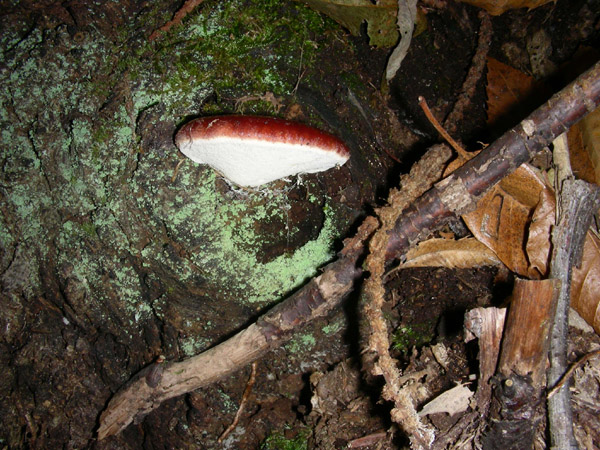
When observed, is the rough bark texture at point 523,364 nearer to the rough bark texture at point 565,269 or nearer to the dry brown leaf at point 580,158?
the rough bark texture at point 565,269

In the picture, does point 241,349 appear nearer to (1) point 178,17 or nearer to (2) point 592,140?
(1) point 178,17

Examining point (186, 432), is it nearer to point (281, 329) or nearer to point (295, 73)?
point (281, 329)

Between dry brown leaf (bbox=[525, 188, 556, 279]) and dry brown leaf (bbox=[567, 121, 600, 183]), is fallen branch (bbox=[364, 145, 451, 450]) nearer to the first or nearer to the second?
dry brown leaf (bbox=[525, 188, 556, 279])

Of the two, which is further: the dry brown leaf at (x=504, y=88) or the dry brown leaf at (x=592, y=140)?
the dry brown leaf at (x=504, y=88)

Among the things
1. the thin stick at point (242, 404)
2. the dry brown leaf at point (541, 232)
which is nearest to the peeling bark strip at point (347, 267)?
the thin stick at point (242, 404)

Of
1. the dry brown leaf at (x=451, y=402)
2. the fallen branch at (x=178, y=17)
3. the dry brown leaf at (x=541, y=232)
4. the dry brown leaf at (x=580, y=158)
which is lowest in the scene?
the dry brown leaf at (x=451, y=402)

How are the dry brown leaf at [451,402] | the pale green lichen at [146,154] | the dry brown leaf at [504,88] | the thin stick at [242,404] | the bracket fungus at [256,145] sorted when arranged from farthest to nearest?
the dry brown leaf at [504,88] → the thin stick at [242,404] → the pale green lichen at [146,154] → the dry brown leaf at [451,402] → the bracket fungus at [256,145]
